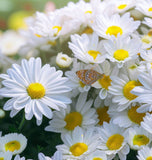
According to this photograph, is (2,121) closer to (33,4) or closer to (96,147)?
(96,147)

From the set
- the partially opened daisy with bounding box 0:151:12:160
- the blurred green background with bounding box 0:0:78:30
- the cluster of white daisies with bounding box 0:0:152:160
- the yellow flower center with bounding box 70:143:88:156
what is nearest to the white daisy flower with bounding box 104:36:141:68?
the cluster of white daisies with bounding box 0:0:152:160

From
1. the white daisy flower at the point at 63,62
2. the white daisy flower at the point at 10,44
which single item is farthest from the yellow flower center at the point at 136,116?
A: the white daisy flower at the point at 10,44

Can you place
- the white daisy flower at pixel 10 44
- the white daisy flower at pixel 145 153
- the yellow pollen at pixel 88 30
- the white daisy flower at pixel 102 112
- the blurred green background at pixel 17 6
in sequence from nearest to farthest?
the white daisy flower at pixel 145 153 → the white daisy flower at pixel 102 112 → the yellow pollen at pixel 88 30 → the white daisy flower at pixel 10 44 → the blurred green background at pixel 17 6

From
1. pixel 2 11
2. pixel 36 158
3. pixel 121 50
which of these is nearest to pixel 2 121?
pixel 36 158

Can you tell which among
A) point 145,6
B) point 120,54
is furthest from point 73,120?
point 145,6

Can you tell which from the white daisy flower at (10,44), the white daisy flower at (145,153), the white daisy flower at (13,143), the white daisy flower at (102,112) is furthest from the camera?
the white daisy flower at (10,44)

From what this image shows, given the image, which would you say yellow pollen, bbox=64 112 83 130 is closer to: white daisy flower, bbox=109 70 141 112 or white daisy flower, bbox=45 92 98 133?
white daisy flower, bbox=45 92 98 133

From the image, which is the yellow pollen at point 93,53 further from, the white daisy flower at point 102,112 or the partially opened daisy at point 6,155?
the partially opened daisy at point 6,155
